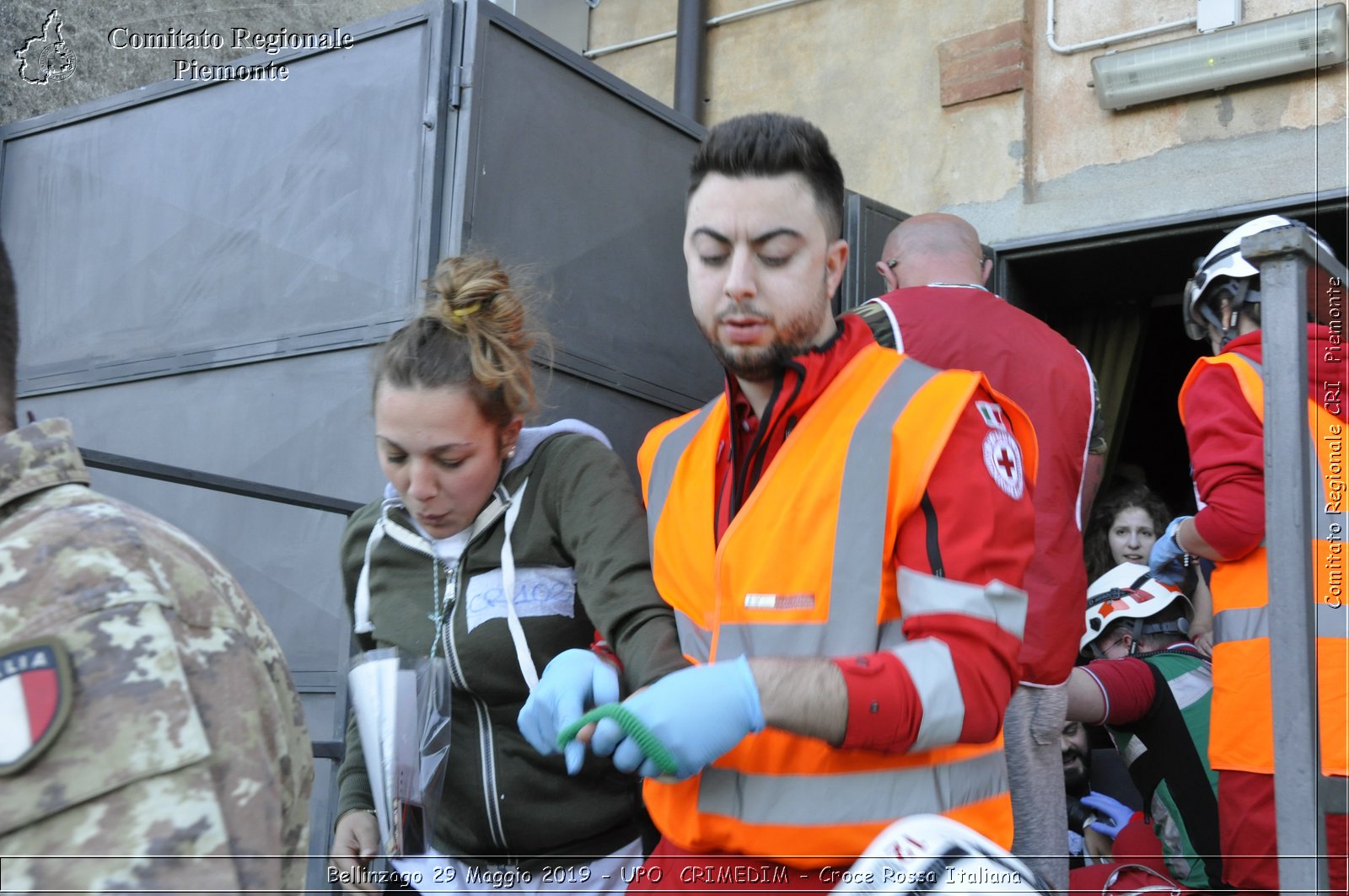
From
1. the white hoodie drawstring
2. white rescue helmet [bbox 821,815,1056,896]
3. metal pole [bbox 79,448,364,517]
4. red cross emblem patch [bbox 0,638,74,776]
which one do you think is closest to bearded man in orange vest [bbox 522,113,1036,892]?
white rescue helmet [bbox 821,815,1056,896]

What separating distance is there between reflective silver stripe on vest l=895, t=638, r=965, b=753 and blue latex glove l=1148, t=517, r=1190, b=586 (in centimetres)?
251

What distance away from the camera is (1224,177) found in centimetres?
570

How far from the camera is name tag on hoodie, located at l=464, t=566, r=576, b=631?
8.06 feet

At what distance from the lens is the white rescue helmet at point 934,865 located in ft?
5.19

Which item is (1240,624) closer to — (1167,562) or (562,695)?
(1167,562)

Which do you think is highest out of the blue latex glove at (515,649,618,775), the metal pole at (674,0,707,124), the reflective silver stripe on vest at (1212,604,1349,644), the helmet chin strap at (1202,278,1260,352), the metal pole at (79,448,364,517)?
the metal pole at (674,0,707,124)

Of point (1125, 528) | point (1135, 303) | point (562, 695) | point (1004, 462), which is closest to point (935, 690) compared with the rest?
point (1004, 462)

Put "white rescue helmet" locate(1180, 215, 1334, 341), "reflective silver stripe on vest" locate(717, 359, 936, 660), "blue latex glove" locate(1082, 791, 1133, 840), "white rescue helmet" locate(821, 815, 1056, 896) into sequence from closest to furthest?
1. "white rescue helmet" locate(821, 815, 1056, 896)
2. "reflective silver stripe on vest" locate(717, 359, 936, 660)
3. "white rescue helmet" locate(1180, 215, 1334, 341)
4. "blue latex glove" locate(1082, 791, 1133, 840)

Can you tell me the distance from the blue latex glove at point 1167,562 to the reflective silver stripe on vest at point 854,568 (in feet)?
7.96

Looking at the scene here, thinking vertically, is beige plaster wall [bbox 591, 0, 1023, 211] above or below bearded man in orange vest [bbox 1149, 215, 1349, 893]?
above

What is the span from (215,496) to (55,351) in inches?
39.9

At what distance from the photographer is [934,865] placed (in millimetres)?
1591

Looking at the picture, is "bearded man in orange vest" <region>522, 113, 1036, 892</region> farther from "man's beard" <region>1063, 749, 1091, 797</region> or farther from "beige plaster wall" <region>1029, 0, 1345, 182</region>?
"beige plaster wall" <region>1029, 0, 1345, 182</region>

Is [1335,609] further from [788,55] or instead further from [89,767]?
[788,55]
